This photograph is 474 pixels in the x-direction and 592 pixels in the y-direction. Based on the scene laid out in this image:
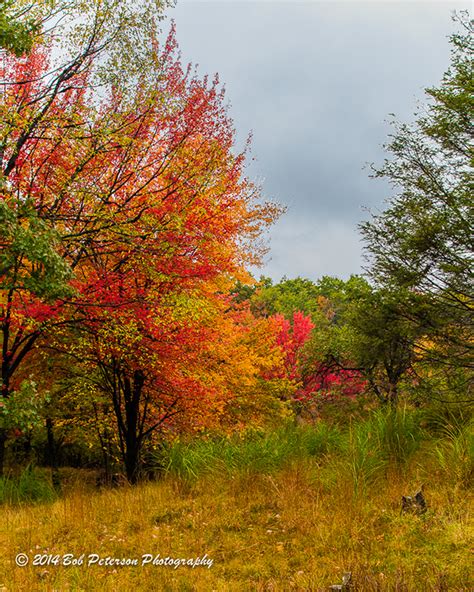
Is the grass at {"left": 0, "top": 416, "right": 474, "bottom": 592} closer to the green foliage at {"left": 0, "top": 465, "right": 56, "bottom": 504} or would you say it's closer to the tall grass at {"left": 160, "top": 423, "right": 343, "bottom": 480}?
the tall grass at {"left": 160, "top": 423, "right": 343, "bottom": 480}

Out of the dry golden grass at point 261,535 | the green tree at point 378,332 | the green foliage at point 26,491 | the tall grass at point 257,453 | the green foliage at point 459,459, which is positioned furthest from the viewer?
the green tree at point 378,332

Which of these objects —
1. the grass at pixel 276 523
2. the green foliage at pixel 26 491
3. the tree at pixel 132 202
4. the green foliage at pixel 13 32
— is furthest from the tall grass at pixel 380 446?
the green foliage at pixel 13 32

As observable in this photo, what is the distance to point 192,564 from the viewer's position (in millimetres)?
5148

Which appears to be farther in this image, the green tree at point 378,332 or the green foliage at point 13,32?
the green tree at point 378,332

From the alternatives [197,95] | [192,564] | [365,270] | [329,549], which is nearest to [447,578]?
[329,549]

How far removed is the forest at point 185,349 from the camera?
520 cm

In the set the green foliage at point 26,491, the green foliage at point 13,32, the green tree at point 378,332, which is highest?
the green foliage at point 13,32

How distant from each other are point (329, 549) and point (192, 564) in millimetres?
1683

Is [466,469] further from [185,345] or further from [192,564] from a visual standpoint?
[185,345]

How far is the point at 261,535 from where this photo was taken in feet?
18.5

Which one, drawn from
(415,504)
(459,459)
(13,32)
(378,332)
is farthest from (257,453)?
(13,32)

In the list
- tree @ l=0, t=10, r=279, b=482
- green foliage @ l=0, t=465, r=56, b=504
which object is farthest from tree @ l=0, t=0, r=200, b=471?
green foliage @ l=0, t=465, r=56, b=504

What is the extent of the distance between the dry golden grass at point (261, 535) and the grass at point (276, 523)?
17 millimetres

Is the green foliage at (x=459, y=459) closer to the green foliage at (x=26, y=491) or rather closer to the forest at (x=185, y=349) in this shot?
the forest at (x=185, y=349)
